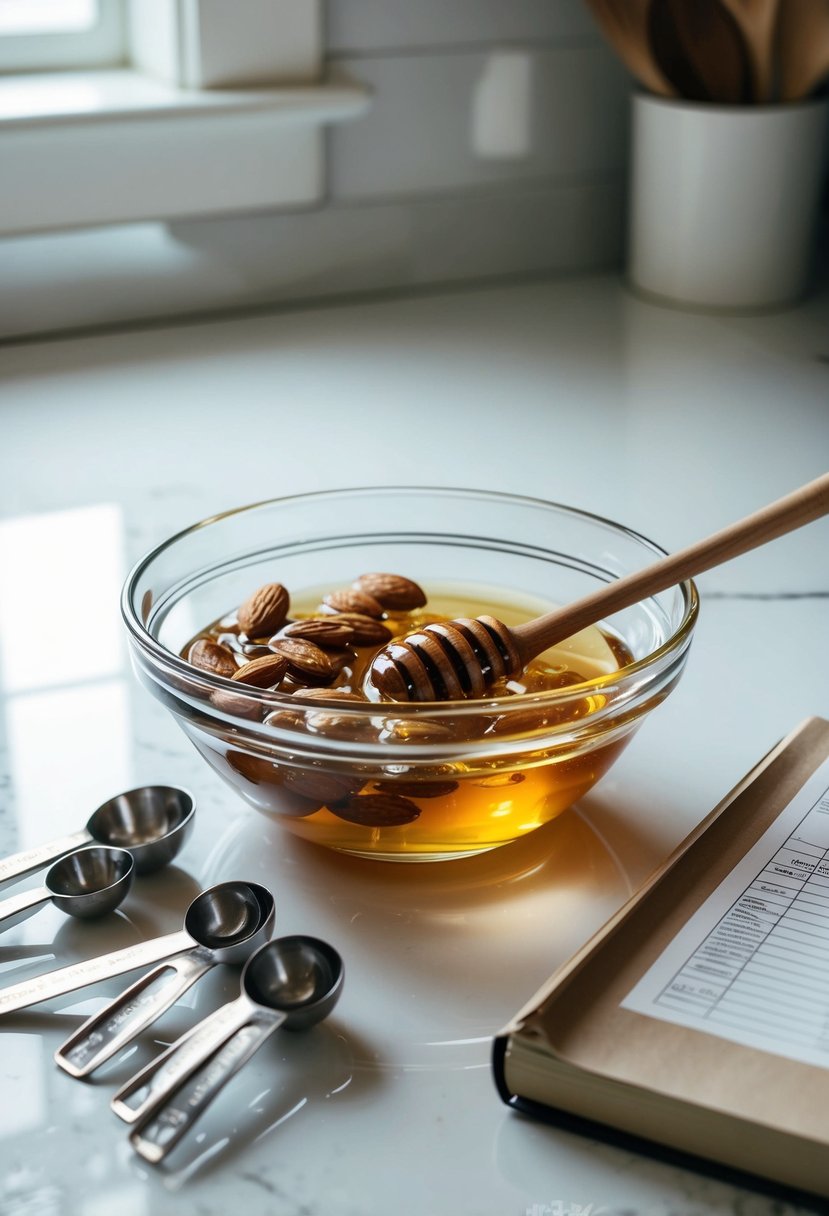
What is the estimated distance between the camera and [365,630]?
65 cm

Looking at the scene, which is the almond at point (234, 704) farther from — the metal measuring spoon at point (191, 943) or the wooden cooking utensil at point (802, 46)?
the wooden cooking utensil at point (802, 46)

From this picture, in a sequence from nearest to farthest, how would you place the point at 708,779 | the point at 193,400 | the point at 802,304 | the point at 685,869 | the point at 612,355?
the point at 685,869 → the point at 708,779 → the point at 193,400 → the point at 612,355 → the point at 802,304

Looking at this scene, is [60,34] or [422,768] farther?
[60,34]

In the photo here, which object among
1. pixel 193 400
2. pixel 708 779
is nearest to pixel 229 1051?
pixel 708 779

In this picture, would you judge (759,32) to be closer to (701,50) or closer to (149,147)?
(701,50)

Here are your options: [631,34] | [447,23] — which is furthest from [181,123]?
[631,34]

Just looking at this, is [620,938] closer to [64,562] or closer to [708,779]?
[708,779]

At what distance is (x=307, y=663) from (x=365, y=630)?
0.17 feet

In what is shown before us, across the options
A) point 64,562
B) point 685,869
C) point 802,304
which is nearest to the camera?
point 685,869

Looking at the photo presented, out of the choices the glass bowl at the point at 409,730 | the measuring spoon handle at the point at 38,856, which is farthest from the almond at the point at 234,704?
the measuring spoon handle at the point at 38,856

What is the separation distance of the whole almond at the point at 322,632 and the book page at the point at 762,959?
0.20 meters

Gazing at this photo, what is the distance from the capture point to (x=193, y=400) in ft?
3.92

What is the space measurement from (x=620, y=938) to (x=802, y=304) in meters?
1.10

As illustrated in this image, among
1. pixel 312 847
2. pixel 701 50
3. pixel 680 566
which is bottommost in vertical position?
pixel 312 847
